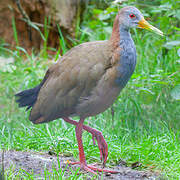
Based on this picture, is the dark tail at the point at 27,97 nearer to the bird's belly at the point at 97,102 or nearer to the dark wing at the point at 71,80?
the dark wing at the point at 71,80

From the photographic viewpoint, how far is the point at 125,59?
144 inches

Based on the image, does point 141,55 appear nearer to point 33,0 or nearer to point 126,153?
point 126,153

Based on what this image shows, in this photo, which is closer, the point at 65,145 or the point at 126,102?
the point at 65,145

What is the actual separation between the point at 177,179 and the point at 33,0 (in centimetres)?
579

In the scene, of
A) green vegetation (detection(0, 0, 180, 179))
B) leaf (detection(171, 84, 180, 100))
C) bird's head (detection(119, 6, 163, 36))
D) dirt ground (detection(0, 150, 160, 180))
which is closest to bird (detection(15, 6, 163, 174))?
bird's head (detection(119, 6, 163, 36))

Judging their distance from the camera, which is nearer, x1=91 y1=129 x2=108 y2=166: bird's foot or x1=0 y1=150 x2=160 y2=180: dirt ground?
x1=0 y1=150 x2=160 y2=180: dirt ground

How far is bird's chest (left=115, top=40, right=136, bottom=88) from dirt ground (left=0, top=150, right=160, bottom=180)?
91 cm

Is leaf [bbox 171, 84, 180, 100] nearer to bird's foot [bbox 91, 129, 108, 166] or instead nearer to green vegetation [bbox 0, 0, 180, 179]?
green vegetation [bbox 0, 0, 180, 179]

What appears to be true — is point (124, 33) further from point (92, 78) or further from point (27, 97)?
point (27, 97)

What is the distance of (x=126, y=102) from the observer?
5367mm

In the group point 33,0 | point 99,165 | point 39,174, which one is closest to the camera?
point 39,174

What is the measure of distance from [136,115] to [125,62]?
6.23 ft

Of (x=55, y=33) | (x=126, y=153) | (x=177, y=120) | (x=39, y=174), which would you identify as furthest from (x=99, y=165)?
(x=55, y=33)

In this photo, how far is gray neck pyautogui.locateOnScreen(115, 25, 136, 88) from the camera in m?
3.64
